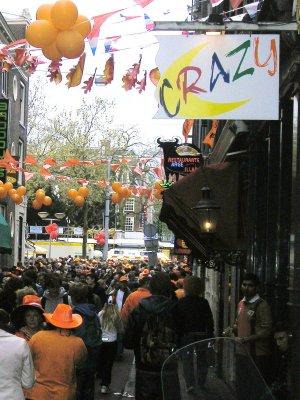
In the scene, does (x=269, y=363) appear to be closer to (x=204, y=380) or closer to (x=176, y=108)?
(x=176, y=108)

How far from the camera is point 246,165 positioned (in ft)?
42.9

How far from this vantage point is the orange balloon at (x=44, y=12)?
7.64 meters

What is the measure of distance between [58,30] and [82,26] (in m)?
0.26

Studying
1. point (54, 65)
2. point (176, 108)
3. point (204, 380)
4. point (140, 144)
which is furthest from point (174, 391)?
point (140, 144)

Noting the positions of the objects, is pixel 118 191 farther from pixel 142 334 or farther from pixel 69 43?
pixel 142 334

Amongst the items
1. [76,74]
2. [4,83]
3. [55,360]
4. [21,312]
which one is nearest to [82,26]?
[76,74]

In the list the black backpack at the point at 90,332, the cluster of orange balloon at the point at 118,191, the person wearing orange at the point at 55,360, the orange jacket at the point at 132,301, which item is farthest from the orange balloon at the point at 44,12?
the cluster of orange balloon at the point at 118,191

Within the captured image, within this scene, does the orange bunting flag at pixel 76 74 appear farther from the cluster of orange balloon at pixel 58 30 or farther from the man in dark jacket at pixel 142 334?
the man in dark jacket at pixel 142 334

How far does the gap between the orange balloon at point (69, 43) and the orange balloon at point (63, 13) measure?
0.32ft

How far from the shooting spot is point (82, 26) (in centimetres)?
778

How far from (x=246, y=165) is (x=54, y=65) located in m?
4.63

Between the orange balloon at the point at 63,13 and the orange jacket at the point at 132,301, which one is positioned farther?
the orange jacket at the point at 132,301

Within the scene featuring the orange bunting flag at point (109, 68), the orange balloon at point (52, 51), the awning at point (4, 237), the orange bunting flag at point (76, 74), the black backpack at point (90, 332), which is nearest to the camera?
the orange balloon at point (52, 51)

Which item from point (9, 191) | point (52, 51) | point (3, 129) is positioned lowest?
point (9, 191)
